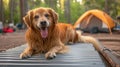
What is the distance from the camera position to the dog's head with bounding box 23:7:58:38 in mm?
5100

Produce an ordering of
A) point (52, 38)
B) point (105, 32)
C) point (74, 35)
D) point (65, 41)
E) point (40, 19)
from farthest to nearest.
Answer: point (105, 32)
point (74, 35)
point (65, 41)
point (52, 38)
point (40, 19)

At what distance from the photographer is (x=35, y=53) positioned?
5332 millimetres

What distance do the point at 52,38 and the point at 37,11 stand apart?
20.4 inches

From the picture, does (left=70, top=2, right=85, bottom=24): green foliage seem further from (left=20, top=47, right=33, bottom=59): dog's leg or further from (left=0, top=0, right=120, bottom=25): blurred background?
(left=20, top=47, right=33, bottom=59): dog's leg

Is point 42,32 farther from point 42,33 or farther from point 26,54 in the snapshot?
point 26,54

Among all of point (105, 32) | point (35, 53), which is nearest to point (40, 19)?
point (35, 53)

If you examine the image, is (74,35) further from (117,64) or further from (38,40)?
(117,64)

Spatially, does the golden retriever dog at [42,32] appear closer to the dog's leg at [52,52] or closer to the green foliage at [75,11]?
the dog's leg at [52,52]

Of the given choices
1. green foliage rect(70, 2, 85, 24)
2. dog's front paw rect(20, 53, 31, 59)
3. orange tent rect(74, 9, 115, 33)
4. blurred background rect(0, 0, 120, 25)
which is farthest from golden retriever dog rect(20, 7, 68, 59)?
green foliage rect(70, 2, 85, 24)

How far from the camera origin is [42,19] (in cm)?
509

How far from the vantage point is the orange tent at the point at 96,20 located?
58.1 ft

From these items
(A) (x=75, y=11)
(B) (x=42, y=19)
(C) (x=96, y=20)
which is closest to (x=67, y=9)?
(A) (x=75, y=11)

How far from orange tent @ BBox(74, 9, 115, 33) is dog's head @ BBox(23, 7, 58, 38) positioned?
1224cm

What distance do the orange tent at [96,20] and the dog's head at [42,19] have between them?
40.2ft
